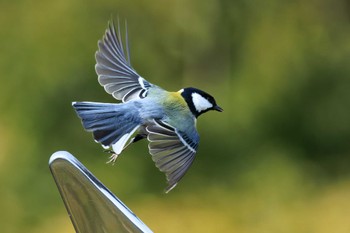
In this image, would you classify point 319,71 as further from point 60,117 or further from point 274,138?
point 60,117

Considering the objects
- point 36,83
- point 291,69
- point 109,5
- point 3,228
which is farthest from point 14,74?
point 291,69

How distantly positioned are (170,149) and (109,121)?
11cm

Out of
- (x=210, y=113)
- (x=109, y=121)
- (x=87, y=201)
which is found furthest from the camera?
(x=210, y=113)

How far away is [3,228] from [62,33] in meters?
1.00

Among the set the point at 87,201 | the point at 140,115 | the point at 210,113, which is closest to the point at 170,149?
the point at 140,115

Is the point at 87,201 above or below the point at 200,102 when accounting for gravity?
above

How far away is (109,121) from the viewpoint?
126 cm

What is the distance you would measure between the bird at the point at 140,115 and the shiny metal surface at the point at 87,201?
65cm

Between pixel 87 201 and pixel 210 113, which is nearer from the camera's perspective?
pixel 87 201

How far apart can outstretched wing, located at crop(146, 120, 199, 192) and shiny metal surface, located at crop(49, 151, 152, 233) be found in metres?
0.70

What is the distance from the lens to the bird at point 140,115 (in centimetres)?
121

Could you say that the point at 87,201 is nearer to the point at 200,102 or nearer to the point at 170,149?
the point at 170,149

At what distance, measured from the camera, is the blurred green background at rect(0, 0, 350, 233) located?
11.3 feet

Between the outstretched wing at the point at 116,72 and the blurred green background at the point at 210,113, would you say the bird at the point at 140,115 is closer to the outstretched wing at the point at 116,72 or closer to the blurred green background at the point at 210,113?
the outstretched wing at the point at 116,72
